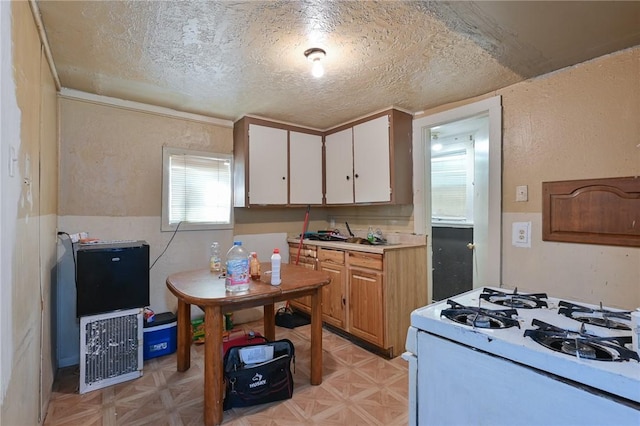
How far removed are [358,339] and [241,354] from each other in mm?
1326

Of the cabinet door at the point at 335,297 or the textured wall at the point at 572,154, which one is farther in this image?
the cabinet door at the point at 335,297

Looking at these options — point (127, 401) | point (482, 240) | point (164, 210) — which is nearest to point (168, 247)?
point (164, 210)

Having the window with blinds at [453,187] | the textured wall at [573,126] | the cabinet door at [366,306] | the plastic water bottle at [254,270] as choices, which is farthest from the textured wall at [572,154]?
the plastic water bottle at [254,270]

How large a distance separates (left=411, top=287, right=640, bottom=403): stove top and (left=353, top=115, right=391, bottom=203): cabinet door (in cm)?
163

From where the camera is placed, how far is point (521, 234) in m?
2.32

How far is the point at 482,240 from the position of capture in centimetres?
281

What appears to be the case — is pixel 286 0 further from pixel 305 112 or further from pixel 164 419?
pixel 164 419

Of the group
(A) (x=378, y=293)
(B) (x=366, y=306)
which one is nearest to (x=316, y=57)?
(A) (x=378, y=293)

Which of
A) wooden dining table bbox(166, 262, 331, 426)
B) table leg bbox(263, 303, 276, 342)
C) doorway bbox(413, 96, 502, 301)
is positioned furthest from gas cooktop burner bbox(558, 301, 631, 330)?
table leg bbox(263, 303, 276, 342)

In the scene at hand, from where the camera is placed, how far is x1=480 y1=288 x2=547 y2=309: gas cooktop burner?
1.47 metres

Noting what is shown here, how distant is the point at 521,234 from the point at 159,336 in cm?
309

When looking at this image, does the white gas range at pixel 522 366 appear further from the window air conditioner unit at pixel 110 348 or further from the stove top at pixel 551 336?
the window air conditioner unit at pixel 110 348

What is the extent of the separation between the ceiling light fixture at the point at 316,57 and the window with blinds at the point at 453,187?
236cm

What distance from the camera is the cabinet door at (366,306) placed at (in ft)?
8.82
